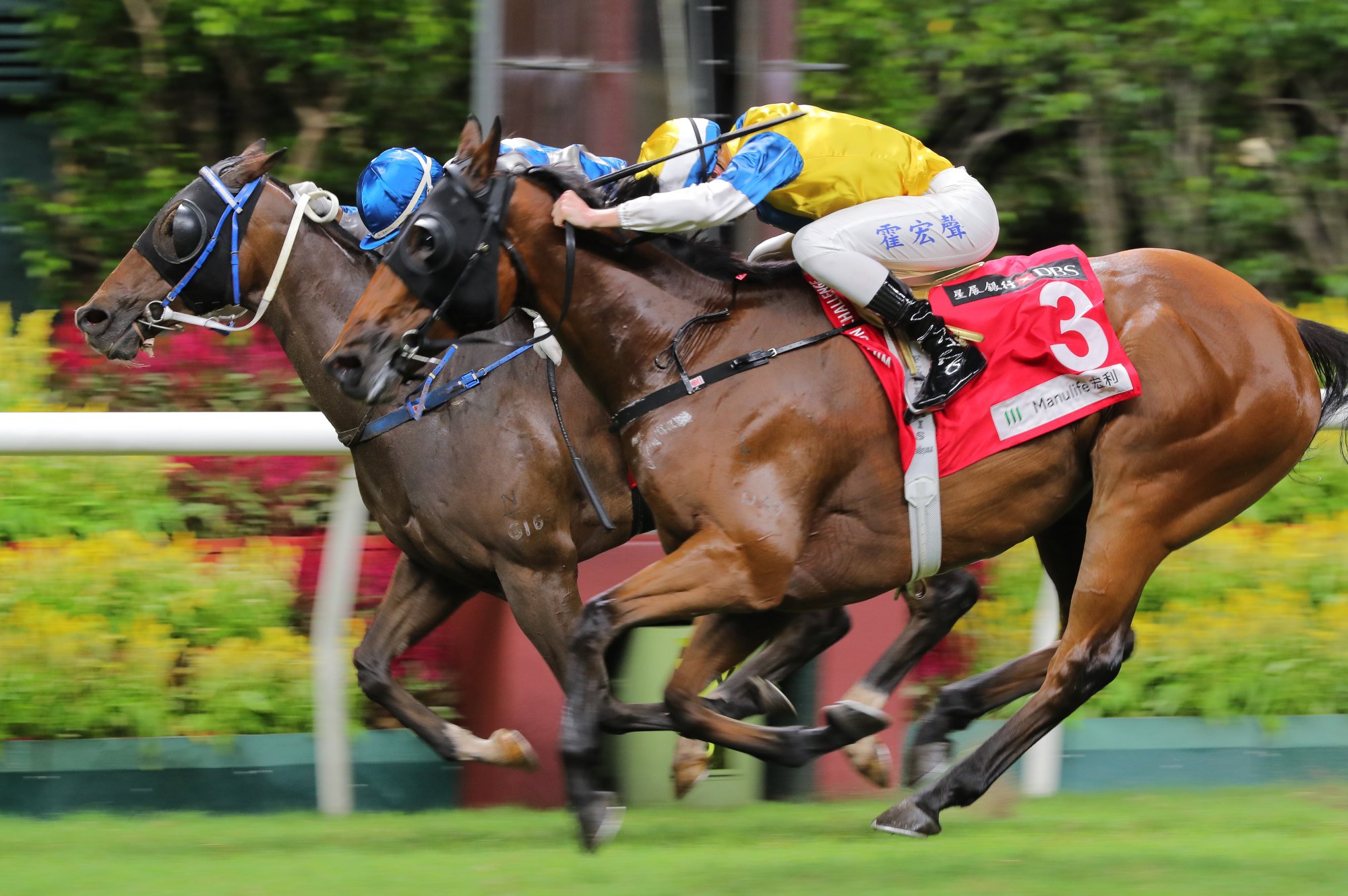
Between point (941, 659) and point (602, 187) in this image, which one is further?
point (941, 659)

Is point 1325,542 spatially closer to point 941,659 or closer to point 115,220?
point 941,659

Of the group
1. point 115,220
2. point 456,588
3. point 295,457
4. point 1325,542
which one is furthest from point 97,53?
point 1325,542

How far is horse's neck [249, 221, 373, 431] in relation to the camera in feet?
17.0

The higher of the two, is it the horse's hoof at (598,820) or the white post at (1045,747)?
the horse's hoof at (598,820)

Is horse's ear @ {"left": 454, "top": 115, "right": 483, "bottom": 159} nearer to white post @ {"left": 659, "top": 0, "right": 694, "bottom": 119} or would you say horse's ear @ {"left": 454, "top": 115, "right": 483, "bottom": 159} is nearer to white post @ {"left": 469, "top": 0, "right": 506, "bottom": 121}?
white post @ {"left": 469, "top": 0, "right": 506, "bottom": 121}

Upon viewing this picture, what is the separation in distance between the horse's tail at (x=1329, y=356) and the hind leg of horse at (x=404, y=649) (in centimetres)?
261

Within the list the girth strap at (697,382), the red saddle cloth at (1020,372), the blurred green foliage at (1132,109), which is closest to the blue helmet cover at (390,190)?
the girth strap at (697,382)

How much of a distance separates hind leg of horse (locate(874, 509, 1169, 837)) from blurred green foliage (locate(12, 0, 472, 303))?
5399 mm

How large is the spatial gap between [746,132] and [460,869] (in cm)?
204

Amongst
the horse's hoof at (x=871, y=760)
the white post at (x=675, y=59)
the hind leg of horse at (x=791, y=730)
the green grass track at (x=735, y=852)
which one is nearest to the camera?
the green grass track at (x=735, y=852)

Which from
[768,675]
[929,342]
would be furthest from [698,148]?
[768,675]

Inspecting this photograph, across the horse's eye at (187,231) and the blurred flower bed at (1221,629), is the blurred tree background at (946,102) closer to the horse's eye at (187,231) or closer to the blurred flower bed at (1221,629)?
the horse's eye at (187,231)

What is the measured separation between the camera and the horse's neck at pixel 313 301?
5.19 m

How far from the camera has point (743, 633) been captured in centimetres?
456
